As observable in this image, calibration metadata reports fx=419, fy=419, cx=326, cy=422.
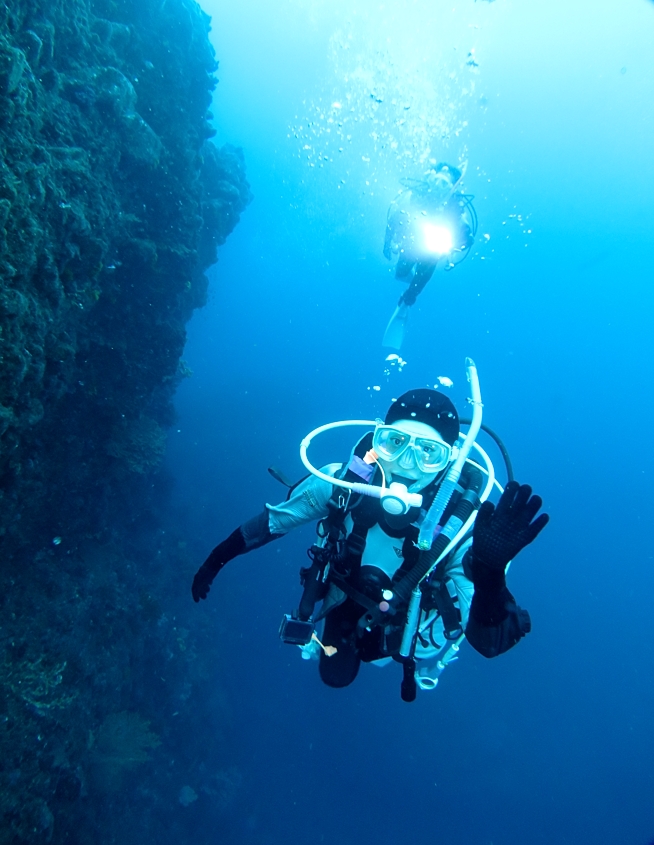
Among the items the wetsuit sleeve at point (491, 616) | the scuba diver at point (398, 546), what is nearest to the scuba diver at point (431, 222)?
the scuba diver at point (398, 546)

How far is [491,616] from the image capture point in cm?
237

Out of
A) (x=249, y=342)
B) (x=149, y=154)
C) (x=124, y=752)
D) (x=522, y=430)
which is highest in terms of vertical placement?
(x=522, y=430)

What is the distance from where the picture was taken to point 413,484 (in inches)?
127

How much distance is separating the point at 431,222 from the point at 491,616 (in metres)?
10.3

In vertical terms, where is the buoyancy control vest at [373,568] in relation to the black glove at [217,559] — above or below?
above

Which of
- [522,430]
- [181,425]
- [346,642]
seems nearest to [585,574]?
[522,430]

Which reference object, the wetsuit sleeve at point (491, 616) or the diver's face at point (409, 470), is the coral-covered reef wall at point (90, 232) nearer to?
the diver's face at point (409, 470)

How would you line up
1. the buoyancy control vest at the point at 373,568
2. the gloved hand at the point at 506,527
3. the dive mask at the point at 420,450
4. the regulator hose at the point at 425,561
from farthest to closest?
the dive mask at the point at 420,450 → the buoyancy control vest at the point at 373,568 → the regulator hose at the point at 425,561 → the gloved hand at the point at 506,527

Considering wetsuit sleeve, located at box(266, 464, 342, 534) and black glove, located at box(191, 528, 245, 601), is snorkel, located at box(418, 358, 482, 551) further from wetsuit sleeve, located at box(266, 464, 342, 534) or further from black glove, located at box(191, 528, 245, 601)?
black glove, located at box(191, 528, 245, 601)

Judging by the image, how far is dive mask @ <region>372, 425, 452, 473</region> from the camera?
3.15 m

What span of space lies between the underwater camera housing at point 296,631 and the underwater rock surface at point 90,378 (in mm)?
3703

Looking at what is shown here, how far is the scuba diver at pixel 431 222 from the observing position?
1004 cm

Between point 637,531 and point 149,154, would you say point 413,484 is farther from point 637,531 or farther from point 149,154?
point 637,531

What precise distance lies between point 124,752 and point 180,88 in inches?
585
